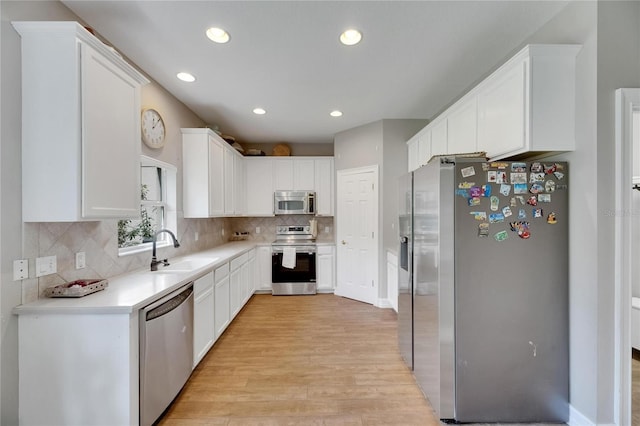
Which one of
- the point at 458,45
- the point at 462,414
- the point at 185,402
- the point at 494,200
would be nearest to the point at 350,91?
the point at 458,45

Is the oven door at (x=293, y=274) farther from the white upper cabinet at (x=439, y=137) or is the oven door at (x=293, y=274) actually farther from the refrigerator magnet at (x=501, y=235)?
the refrigerator magnet at (x=501, y=235)

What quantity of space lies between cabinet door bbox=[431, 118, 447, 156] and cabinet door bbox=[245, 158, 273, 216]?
290cm

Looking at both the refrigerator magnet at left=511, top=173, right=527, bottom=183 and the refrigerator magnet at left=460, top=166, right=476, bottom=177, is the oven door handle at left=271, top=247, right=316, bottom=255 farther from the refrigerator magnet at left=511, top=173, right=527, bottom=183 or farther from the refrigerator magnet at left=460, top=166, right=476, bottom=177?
the refrigerator magnet at left=511, top=173, right=527, bottom=183

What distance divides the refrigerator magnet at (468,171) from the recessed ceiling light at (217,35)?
2.00 m

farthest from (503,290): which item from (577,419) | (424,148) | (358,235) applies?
(358,235)

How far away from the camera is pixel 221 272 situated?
2889 mm

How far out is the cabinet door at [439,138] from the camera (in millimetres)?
2734

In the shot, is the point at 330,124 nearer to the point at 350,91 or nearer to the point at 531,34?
the point at 350,91

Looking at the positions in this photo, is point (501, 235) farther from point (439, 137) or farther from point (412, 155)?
point (412, 155)

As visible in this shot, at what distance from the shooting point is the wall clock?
2486 millimetres

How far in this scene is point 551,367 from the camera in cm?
174

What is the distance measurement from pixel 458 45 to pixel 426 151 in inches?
49.7

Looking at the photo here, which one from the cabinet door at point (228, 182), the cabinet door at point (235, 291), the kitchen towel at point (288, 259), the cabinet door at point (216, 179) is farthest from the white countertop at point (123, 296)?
the kitchen towel at point (288, 259)

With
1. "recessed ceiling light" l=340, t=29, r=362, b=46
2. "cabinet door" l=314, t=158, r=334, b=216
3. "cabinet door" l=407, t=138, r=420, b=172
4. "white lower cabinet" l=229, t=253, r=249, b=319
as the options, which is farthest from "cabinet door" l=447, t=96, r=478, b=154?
"white lower cabinet" l=229, t=253, r=249, b=319
